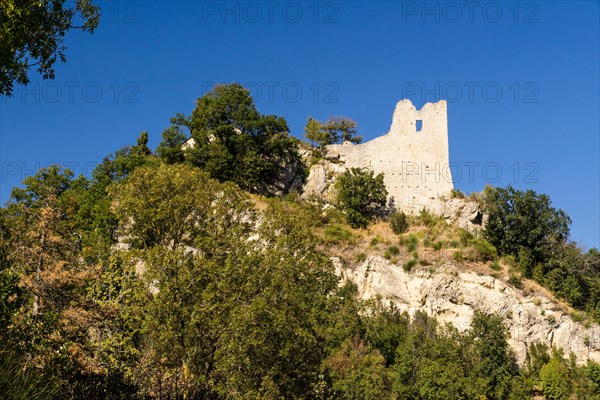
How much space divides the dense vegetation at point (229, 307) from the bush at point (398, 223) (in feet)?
0.37

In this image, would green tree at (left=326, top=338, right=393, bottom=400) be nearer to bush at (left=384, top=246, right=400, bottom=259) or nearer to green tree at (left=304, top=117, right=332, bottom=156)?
bush at (left=384, top=246, right=400, bottom=259)

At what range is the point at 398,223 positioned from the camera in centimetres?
4022

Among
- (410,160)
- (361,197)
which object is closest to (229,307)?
(361,197)

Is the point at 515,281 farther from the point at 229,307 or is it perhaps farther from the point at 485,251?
the point at 229,307

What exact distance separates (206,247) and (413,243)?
21.4m


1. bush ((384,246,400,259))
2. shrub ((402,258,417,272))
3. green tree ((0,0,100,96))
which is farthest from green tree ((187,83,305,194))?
green tree ((0,0,100,96))

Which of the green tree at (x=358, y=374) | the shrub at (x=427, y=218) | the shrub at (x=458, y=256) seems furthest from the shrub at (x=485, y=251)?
the green tree at (x=358, y=374)

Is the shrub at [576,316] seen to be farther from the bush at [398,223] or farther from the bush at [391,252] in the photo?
the bush at [398,223]

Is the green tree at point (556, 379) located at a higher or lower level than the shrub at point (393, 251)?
lower

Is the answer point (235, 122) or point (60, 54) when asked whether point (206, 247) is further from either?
point (235, 122)

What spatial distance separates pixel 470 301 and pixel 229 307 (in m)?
21.9

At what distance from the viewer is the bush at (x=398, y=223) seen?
4009 cm

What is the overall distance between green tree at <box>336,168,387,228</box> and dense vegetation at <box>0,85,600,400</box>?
21 centimetres

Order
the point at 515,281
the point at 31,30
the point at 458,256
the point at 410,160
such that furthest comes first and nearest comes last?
the point at 410,160 → the point at 458,256 → the point at 515,281 → the point at 31,30
